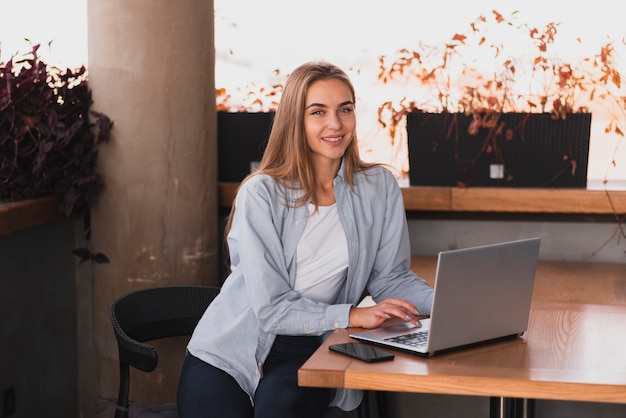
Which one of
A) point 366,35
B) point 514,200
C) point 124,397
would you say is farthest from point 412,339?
point 366,35

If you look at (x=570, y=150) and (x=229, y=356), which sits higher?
(x=570, y=150)

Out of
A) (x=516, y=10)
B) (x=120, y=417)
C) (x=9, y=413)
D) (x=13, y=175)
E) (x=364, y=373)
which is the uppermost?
(x=516, y=10)

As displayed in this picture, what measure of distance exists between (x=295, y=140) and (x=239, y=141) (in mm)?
1377

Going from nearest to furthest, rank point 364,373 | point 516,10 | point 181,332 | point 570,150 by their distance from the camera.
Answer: point 364,373, point 181,332, point 570,150, point 516,10

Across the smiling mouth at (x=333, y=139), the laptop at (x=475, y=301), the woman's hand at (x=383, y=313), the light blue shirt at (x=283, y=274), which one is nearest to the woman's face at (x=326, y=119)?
the smiling mouth at (x=333, y=139)

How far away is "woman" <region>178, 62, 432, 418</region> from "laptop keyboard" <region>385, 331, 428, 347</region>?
0.57ft

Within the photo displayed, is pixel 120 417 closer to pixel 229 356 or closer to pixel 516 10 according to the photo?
pixel 229 356

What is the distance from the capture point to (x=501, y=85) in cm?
382

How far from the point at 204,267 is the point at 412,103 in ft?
3.61

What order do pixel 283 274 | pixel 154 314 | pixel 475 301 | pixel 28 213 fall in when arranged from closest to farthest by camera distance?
pixel 475 301
pixel 283 274
pixel 154 314
pixel 28 213

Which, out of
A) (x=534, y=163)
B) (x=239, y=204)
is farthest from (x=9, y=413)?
(x=534, y=163)

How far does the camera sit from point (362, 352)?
6.82 ft

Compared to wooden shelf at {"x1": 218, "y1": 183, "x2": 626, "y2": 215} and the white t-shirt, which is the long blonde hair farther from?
wooden shelf at {"x1": 218, "y1": 183, "x2": 626, "y2": 215}

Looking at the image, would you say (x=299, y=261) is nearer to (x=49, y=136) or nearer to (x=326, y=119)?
(x=326, y=119)
